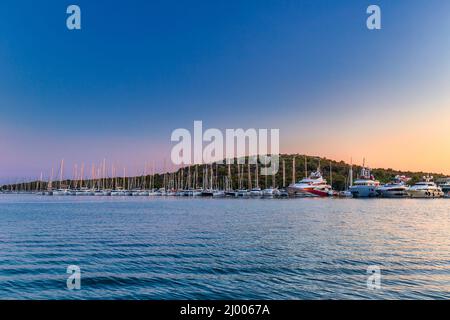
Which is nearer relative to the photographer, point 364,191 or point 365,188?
point 365,188

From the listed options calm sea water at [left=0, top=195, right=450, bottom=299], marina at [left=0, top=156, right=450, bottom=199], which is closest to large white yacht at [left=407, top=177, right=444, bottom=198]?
marina at [left=0, top=156, right=450, bottom=199]

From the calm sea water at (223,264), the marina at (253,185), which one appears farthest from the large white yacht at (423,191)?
the calm sea water at (223,264)

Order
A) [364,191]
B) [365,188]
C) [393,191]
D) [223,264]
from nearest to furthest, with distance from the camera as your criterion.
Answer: [223,264] → [393,191] → [365,188] → [364,191]

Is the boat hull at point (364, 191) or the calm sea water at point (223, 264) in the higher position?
the boat hull at point (364, 191)

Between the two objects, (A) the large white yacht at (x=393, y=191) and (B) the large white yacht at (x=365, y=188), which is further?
(B) the large white yacht at (x=365, y=188)

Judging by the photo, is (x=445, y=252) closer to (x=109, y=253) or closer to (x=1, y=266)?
(x=109, y=253)

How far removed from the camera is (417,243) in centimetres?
2362

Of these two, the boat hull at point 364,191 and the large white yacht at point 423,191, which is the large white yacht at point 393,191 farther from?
the large white yacht at point 423,191

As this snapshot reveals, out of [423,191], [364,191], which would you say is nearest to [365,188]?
[364,191]

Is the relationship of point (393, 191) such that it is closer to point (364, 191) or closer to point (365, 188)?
point (365, 188)
